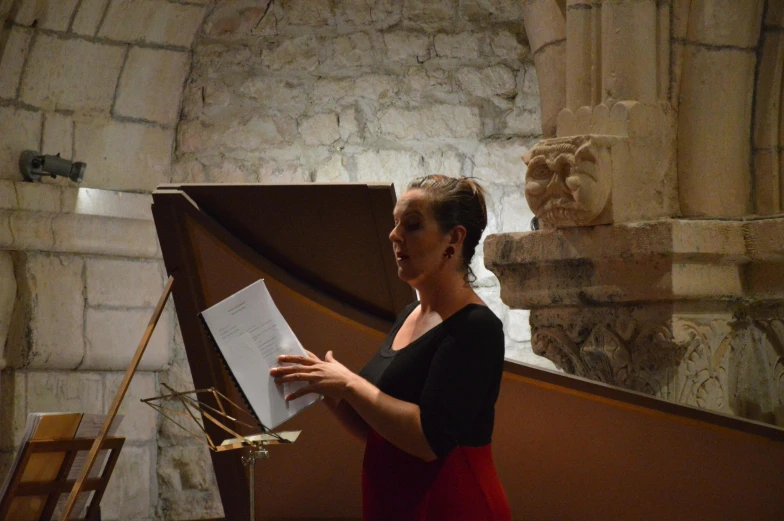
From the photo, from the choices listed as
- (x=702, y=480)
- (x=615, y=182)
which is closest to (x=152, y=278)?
(x=615, y=182)

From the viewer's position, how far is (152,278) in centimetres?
451

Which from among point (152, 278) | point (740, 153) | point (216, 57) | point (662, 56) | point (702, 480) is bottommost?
point (702, 480)

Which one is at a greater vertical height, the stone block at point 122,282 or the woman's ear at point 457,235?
the woman's ear at point 457,235

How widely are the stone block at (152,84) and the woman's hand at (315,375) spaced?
319 centimetres

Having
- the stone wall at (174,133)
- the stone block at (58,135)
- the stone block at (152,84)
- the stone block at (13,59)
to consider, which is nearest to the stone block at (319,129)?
the stone wall at (174,133)

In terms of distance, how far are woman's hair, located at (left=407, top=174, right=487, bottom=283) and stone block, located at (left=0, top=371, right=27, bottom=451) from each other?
9.68 ft

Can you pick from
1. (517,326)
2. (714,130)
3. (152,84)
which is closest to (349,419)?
(714,130)

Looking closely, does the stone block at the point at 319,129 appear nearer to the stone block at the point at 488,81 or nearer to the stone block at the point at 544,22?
the stone block at the point at 488,81

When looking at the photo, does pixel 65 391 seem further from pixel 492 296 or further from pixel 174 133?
pixel 492 296

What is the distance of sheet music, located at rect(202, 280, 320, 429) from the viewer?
1.63m

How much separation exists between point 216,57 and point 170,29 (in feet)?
0.89

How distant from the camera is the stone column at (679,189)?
265 cm

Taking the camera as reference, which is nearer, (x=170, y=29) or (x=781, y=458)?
(x=781, y=458)

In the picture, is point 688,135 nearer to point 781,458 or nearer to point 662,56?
point 662,56
